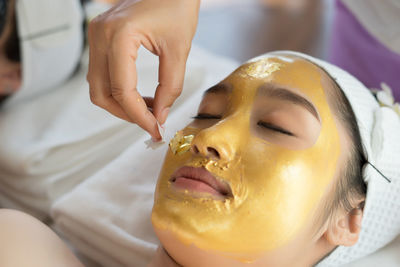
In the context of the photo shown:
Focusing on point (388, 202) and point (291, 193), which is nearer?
point (291, 193)

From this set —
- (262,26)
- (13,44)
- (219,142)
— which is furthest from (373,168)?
(262,26)

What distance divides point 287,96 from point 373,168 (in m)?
0.22

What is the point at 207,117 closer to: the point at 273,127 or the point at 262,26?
the point at 273,127

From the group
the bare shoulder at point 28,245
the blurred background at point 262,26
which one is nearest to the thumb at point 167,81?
the bare shoulder at point 28,245

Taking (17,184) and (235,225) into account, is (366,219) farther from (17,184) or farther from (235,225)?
(17,184)

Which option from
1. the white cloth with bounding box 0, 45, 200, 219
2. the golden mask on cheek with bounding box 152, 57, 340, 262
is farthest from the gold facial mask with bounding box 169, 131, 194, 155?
the white cloth with bounding box 0, 45, 200, 219

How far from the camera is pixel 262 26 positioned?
106 inches

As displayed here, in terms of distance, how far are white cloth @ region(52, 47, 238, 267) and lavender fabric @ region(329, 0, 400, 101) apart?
0.59 metres

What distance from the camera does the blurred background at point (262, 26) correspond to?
248cm

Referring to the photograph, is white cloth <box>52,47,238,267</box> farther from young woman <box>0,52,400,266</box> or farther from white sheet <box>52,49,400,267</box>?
young woman <box>0,52,400,266</box>

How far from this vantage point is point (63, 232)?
49.6 inches

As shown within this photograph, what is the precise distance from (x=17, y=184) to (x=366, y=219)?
97cm

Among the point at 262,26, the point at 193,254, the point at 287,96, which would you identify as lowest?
the point at 262,26

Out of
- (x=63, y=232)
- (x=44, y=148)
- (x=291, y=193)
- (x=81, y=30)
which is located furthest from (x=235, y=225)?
(x=81, y=30)
